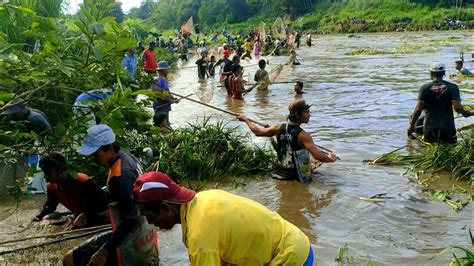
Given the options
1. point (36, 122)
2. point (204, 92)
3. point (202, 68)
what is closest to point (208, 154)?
point (36, 122)

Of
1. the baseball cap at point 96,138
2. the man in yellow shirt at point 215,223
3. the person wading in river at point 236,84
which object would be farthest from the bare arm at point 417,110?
the person wading in river at point 236,84

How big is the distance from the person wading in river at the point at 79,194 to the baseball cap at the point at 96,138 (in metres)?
0.88

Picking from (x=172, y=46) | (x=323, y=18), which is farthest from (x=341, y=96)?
(x=323, y=18)

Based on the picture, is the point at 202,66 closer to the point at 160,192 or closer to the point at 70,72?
the point at 70,72

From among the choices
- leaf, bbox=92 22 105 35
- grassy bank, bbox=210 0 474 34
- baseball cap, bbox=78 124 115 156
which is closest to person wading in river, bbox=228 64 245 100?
baseball cap, bbox=78 124 115 156

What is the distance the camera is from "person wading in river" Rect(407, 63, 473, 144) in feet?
25.7

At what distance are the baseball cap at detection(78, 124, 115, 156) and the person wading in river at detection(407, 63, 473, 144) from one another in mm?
5711

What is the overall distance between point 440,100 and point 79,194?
216 inches

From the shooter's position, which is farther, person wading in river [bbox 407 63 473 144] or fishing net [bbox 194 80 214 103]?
fishing net [bbox 194 80 214 103]

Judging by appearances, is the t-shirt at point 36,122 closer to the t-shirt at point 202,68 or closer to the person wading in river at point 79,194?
the person wading in river at point 79,194

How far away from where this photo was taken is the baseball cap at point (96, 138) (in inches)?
136

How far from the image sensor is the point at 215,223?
8.05 feet

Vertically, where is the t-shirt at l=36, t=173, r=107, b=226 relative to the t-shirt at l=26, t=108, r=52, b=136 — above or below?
below

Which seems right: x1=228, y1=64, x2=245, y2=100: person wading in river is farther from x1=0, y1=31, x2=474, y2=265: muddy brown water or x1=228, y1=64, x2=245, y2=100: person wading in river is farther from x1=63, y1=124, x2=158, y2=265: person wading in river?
x1=63, y1=124, x2=158, y2=265: person wading in river
